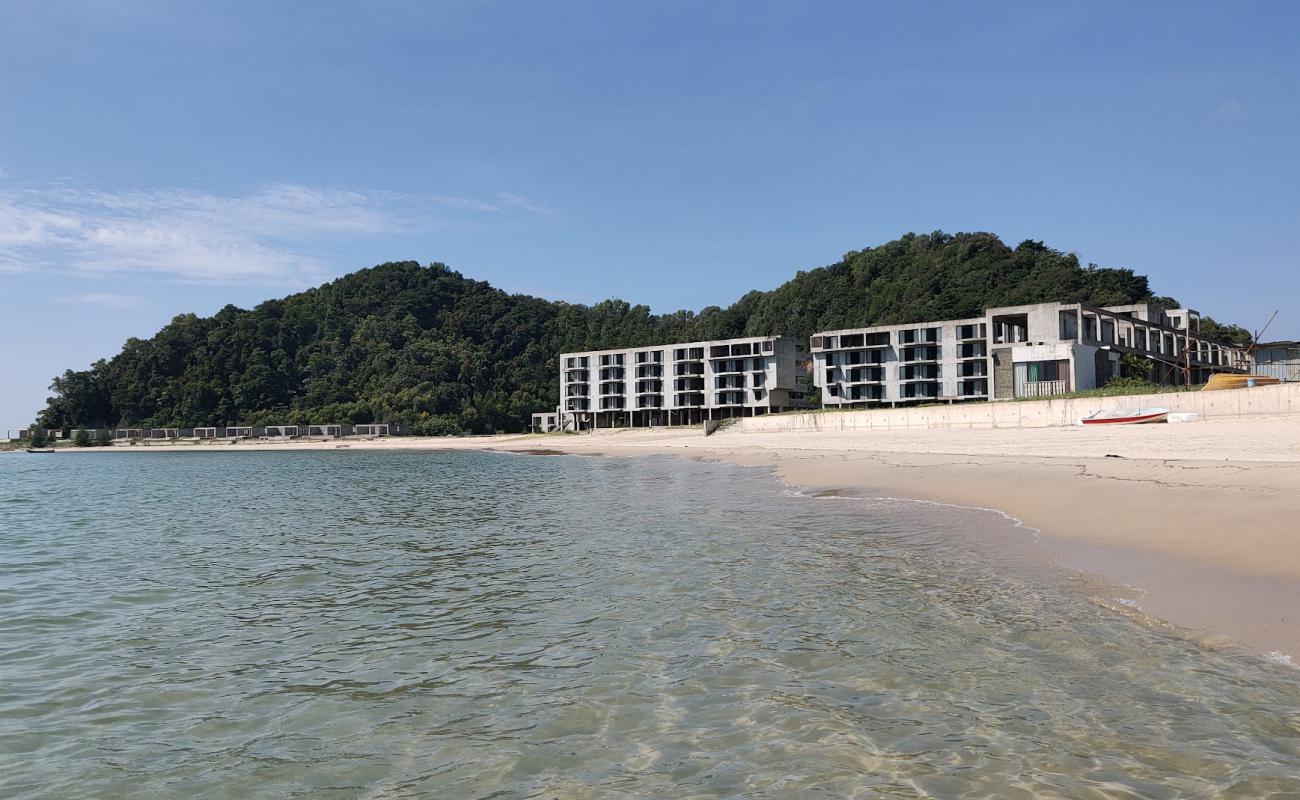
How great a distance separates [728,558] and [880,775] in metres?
7.78

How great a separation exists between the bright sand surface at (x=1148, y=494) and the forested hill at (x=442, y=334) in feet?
262

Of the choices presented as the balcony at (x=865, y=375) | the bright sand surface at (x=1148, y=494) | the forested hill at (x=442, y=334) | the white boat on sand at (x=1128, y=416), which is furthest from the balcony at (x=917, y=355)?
the white boat on sand at (x=1128, y=416)

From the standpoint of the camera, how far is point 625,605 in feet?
31.9

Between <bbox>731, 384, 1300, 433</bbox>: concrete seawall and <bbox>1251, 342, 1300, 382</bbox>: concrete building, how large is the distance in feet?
94.3

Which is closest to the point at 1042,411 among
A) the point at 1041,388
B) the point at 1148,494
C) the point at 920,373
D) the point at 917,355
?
the point at 1041,388

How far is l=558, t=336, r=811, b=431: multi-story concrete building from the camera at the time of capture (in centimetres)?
9550

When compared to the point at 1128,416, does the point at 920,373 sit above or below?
above

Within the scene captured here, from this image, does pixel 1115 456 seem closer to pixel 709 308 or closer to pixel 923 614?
pixel 923 614

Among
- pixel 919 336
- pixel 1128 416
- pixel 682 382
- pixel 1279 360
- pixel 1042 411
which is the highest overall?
pixel 919 336

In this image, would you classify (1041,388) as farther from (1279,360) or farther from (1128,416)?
(1279,360)

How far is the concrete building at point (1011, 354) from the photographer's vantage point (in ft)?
183

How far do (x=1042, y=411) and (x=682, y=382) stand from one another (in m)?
62.6

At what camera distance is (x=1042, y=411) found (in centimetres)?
4075

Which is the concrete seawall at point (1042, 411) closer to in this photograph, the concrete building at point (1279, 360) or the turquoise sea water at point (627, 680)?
the turquoise sea water at point (627, 680)
